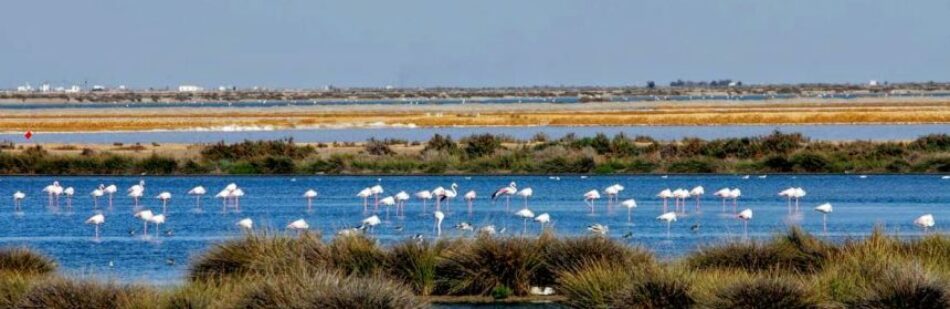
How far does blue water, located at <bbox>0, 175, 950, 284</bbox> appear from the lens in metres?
28.1

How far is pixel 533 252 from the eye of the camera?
A: 20.0 meters

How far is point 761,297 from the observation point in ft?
52.5

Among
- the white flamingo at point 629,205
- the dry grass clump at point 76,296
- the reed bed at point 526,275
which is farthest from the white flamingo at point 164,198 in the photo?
the dry grass clump at point 76,296

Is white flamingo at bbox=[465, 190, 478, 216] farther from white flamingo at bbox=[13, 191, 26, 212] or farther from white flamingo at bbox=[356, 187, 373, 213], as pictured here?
white flamingo at bbox=[13, 191, 26, 212]

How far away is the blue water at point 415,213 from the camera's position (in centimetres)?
2808

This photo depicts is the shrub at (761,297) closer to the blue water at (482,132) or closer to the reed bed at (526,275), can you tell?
the reed bed at (526,275)

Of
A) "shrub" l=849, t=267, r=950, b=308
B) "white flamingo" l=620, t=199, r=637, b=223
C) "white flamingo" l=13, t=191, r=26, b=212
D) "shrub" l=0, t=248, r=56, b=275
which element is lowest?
"white flamingo" l=13, t=191, r=26, b=212

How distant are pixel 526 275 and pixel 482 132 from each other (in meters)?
60.0

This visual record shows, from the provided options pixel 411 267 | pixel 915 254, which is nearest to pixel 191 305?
pixel 411 267

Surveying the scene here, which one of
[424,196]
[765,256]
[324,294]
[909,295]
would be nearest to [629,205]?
[424,196]

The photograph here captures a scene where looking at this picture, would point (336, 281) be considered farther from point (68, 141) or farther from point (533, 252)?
point (68, 141)

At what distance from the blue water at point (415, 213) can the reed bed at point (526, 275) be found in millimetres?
2098

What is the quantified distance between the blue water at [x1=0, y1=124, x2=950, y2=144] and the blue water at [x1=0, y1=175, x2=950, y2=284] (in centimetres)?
2114

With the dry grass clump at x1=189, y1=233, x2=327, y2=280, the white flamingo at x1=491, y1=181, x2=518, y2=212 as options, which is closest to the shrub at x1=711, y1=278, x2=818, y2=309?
the dry grass clump at x1=189, y1=233, x2=327, y2=280
